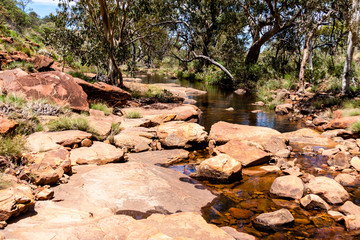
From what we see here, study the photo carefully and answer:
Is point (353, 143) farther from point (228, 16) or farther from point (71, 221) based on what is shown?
point (228, 16)

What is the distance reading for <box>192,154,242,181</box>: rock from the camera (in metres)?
6.21

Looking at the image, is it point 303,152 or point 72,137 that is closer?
point 72,137

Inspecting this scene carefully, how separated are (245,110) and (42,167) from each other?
12767mm

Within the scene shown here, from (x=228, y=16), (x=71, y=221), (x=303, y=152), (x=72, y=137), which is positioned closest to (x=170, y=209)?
(x=71, y=221)

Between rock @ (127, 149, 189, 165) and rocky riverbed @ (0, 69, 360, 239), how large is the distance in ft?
0.10

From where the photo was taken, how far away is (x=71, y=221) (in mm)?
3389

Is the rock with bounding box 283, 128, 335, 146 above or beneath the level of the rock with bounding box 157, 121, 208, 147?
beneath

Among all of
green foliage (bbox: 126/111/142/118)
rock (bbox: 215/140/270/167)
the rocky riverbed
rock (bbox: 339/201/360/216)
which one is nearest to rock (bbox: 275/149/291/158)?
the rocky riverbed

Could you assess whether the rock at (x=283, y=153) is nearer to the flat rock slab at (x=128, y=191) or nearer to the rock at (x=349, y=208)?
the rock at (x=349, y=208)

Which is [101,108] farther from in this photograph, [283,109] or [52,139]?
[283,109]

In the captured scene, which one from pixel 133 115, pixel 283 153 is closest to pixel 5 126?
pixel 133 115

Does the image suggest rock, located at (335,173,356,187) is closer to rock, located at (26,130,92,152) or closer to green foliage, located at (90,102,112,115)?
rock, located at (26,130,92,152)

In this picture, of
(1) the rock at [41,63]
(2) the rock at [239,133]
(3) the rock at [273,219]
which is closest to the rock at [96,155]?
(3) the rock at [273,219]

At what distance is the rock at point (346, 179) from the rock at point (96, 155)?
5.05 metres
